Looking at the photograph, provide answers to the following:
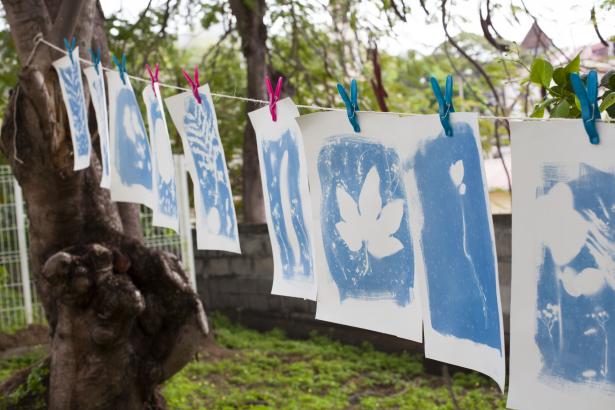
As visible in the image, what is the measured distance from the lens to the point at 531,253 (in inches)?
53.9

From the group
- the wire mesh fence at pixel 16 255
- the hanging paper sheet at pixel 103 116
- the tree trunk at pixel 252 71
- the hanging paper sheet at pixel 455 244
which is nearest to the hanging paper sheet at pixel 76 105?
the hanging paper sheet at pixel 103 116

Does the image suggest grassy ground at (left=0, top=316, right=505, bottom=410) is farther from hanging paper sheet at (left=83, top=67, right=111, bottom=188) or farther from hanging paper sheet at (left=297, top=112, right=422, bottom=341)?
hanging paper sheet at (left=297, top=112, right=422, bottom=341)

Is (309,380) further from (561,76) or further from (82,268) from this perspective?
(561,76)

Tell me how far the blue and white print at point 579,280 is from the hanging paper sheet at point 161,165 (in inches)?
57.7

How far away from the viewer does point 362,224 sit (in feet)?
5.88

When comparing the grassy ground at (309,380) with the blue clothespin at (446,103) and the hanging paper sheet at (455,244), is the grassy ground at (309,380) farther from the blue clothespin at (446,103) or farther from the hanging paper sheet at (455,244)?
the blue clothespin at (446,103)

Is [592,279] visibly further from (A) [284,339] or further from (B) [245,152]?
(B) [245,152]

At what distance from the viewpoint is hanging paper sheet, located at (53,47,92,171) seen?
3150 millimetres

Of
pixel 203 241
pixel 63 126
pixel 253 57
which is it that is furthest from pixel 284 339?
pixel 203 241

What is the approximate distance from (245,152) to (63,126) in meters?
4.16

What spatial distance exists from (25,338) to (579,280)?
6.44 m

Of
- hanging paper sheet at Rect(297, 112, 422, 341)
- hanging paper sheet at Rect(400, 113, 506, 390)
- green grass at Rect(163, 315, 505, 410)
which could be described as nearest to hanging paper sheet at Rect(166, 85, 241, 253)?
hanging paper sheet at Rect(297, 112, 422, 341)

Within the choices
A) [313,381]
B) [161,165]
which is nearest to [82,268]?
[161,165]

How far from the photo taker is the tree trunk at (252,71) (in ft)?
22.5
